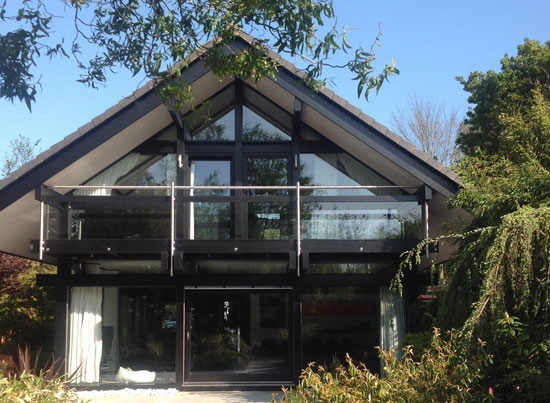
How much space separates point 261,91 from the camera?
44.4ft

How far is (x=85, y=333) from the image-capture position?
12.7m

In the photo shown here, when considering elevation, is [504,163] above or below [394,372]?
above

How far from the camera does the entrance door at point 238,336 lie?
12906mm

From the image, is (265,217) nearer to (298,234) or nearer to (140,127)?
(298,234)

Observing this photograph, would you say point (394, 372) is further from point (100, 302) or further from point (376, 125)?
point (100, 302)

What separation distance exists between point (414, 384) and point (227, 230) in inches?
272

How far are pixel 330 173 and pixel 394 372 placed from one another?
24.8 ft

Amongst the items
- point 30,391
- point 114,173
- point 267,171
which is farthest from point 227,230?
point 30,391

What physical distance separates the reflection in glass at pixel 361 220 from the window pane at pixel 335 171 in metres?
1.25

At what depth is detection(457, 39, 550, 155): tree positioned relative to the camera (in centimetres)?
1787

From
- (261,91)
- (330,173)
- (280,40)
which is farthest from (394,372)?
(261,91)

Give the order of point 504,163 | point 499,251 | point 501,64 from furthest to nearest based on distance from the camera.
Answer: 1. point 501,64
2. point 504,163
3. point 499,251

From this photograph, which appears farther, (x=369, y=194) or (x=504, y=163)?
(x=369, y=194)

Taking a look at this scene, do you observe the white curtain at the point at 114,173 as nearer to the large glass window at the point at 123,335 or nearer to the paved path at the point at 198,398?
the large glass window at the point at 123,335
